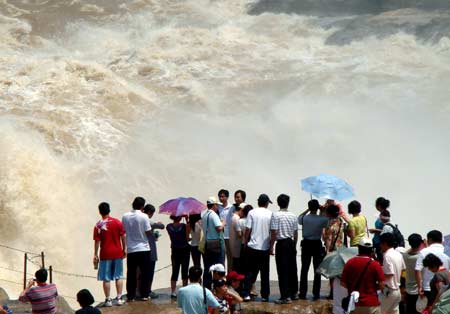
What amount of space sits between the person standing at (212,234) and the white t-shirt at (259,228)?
0.32 meters

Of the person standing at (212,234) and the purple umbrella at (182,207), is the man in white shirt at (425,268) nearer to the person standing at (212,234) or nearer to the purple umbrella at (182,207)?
the person standing at (212,234)

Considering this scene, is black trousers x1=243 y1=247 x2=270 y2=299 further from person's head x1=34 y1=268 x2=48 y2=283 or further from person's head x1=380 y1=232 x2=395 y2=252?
person's head x1=34 y1=268 x2=48 y2=283

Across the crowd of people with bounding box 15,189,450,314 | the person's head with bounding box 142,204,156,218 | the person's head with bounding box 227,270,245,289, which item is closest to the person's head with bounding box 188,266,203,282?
the person's head with bounding box 227,270,245,289

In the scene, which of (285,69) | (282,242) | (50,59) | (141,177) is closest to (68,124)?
(141,177)

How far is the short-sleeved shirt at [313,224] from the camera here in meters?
10.3

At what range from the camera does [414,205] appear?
24.2 m

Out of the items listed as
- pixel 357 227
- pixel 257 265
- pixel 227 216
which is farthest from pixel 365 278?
pixel 227 216

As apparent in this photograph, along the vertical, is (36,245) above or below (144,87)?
below

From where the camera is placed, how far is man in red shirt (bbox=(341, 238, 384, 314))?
26.4 ft

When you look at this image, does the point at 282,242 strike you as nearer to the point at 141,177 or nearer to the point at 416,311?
the point at 416,311

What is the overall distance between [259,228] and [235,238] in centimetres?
48

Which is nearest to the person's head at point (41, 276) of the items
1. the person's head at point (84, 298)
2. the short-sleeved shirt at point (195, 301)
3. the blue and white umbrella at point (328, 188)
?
the person's head at point (84, 298)

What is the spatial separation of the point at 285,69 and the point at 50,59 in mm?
8700

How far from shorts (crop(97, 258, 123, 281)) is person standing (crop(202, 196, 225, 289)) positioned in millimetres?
1001
